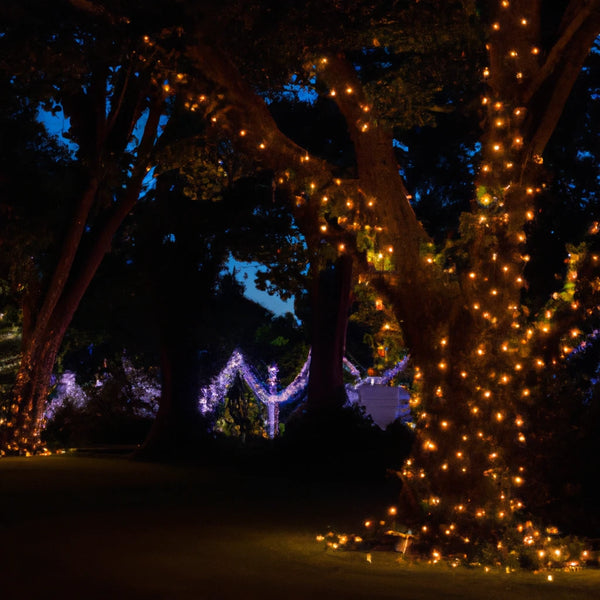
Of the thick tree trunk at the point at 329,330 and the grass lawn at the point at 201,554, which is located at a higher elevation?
the thick tree trunk at the point at 329,330

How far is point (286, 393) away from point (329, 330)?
7865 millimetres

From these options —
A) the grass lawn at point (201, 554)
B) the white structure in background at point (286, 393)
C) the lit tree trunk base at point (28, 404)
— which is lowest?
the grass lawn at point (201, 554)

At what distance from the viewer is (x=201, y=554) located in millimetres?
7168

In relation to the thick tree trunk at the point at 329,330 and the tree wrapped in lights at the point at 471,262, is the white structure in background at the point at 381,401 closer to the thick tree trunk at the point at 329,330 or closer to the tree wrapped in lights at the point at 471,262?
the thick tree trunk at the point at 329,330

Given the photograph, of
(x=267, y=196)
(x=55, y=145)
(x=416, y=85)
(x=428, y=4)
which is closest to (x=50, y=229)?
(x=55, y=145)

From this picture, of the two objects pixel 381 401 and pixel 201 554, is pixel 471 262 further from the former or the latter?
pixel 381 401

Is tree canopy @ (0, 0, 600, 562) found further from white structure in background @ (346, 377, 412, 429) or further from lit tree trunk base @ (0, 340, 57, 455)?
white structure in background @ (346, 377, 412, 429)


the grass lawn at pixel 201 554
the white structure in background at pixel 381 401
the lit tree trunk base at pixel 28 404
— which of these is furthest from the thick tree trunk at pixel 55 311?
the white structure in background at pixel 381 401

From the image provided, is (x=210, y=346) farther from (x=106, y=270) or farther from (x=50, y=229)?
(x=50, y=229)

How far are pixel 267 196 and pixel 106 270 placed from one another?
7752mm

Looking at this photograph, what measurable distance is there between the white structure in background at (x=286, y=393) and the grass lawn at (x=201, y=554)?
1016cm

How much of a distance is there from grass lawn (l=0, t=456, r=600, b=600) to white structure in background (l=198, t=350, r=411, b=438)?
10165mm

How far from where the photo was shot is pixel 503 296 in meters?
7.85

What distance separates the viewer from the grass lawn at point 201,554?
5.76 m
